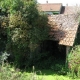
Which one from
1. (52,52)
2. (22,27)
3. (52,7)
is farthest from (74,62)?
(52,7)

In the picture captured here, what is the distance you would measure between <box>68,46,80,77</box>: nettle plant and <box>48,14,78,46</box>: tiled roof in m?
0.82

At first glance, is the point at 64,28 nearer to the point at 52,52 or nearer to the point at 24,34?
the point at 52,52

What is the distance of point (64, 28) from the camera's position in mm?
19234

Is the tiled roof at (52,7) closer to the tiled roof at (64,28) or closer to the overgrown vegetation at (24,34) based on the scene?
the tiled roof at (64,28)

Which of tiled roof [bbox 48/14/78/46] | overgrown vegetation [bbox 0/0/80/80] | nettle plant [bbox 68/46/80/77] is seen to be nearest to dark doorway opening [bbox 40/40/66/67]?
overgrown vegetation [bbox 0/0/80/80]

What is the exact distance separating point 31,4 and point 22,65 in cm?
500

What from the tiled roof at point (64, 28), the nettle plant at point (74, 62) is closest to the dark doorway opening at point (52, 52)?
the tiled roof at point (64, 28)

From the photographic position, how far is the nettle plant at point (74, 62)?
51.5 ft

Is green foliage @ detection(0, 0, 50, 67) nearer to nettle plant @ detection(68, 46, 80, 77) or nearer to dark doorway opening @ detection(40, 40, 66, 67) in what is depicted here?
dark doorway opening @ detection(40, 40, 66, 67)

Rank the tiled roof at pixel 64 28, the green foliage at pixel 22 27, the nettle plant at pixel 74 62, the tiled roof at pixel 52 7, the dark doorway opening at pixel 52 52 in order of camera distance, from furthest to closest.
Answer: the tiled roof at pixel 52 7, the dark doorway opening at pixel 52 52, the tiled roof at pixel 64 28, the green foliage at pixel 22 27, the nettle plant at pixel 74 62

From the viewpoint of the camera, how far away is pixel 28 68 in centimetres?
1795

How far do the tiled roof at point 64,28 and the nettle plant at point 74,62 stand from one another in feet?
2.68

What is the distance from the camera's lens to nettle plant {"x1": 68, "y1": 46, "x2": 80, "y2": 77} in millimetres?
15711

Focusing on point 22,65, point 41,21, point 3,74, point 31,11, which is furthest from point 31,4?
point 3,74
